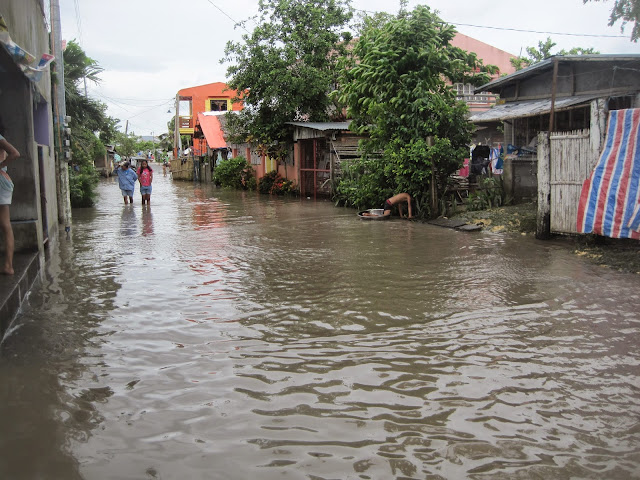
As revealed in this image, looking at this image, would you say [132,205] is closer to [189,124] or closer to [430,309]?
[430,309]

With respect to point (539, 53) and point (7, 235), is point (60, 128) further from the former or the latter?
point (539, 53)

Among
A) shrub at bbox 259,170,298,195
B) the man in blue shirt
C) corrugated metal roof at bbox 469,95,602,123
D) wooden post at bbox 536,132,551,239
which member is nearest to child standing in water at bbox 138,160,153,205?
the man in blue shirt

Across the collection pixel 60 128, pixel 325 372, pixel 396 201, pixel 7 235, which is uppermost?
pixel 60 128

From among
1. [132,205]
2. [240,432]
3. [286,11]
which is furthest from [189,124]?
[240,432]

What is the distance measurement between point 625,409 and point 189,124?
64.1m

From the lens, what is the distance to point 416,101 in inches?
545

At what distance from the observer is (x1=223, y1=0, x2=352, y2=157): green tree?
23.5 metres

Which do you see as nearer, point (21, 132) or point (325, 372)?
point (325, 372)

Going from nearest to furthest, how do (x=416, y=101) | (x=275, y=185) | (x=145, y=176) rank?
(x=416, y=101) → (x=145, y=176) → (x=275, y=185)

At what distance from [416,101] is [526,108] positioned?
259 cm

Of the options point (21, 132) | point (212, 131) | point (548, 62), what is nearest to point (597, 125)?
point (548, 62)

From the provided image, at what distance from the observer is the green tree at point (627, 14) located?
2711 cm

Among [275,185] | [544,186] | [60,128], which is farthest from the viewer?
[275,185]

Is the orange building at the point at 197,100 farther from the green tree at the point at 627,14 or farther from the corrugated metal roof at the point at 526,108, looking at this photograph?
the corrugated metal roof at the point at 526,108
